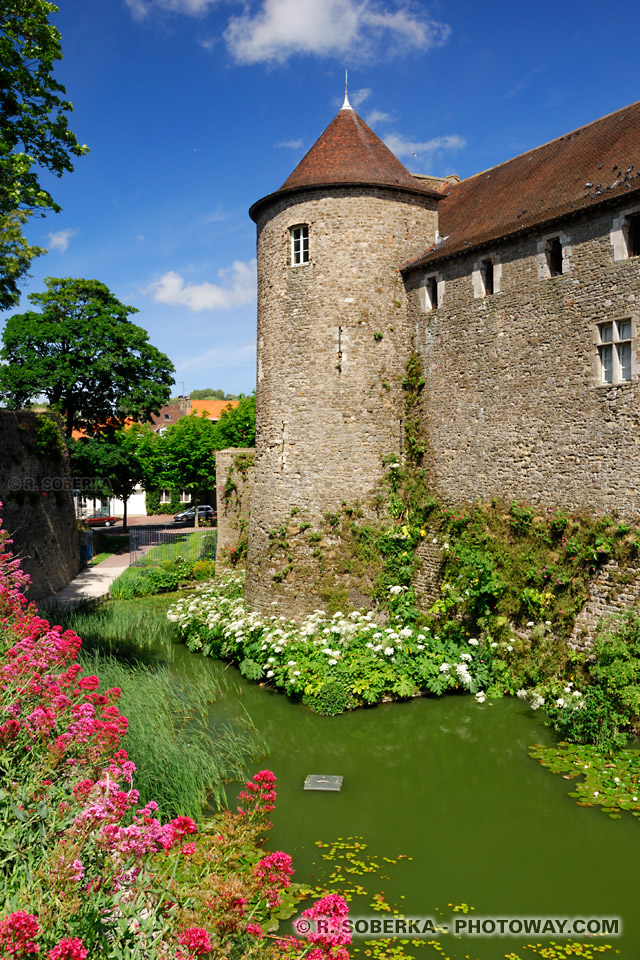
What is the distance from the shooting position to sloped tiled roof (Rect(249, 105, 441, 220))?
46.0 ft

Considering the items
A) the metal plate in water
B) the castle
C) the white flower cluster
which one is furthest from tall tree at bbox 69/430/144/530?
the metal plate in water

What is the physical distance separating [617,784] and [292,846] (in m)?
4.02

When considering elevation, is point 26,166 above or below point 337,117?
below

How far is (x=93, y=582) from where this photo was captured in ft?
69.2

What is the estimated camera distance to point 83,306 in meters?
28.3

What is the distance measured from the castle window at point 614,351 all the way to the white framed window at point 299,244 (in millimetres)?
6560

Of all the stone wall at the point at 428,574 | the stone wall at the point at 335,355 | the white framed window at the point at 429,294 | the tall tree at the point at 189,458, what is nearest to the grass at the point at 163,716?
the stone wall at the point at 335,355

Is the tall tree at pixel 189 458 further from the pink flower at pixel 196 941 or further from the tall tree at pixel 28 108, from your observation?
the pink flower at pixel 196 941

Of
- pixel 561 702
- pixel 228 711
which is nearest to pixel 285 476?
pixel 228 711

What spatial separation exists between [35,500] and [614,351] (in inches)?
596

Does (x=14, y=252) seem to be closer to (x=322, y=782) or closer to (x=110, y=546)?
(x=110, y=546)

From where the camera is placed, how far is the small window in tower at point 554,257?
37.2 feet

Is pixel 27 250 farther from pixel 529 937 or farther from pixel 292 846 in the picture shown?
pixel 529 937

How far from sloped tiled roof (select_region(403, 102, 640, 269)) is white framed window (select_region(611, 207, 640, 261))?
403 millimetres
